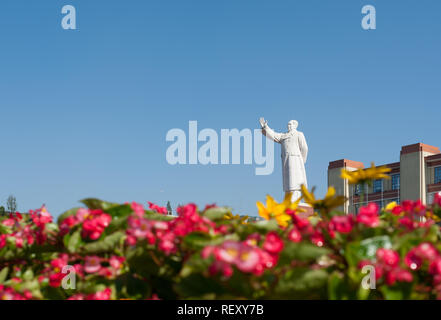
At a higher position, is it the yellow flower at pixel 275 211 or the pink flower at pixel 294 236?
the yellow flower at pixel 275 211

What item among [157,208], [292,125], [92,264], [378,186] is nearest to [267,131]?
[292,125]

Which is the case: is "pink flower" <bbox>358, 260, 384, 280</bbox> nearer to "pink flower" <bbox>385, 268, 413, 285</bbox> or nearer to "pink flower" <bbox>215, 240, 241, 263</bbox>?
"pink flower" <bbox>385, 268, 413, 285</bbox>

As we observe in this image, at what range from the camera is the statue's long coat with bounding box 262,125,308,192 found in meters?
21.7

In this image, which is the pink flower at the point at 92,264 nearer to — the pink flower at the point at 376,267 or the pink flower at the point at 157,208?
the pink flower at the point at 157,208

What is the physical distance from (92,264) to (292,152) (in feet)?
65.5

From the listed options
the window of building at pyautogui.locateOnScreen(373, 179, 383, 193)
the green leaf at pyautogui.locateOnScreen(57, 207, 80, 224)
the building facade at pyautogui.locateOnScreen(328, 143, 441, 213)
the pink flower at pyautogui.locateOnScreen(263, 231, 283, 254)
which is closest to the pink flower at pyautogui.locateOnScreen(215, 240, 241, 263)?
the pink flower at pyautogui.locateOnScreen(263, 231, 283, 254)

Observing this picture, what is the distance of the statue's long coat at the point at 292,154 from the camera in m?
21.7

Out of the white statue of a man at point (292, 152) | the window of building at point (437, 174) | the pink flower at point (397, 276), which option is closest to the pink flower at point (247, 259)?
the pink flower at point (397, 276)

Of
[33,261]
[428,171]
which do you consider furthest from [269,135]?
[428,171]

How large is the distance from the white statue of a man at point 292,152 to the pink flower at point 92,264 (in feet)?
64.2

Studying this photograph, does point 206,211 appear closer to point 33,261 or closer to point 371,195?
point 33,261

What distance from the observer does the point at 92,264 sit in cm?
216

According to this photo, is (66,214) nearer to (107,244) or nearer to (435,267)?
(107,244)

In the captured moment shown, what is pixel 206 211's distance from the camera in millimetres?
2354
